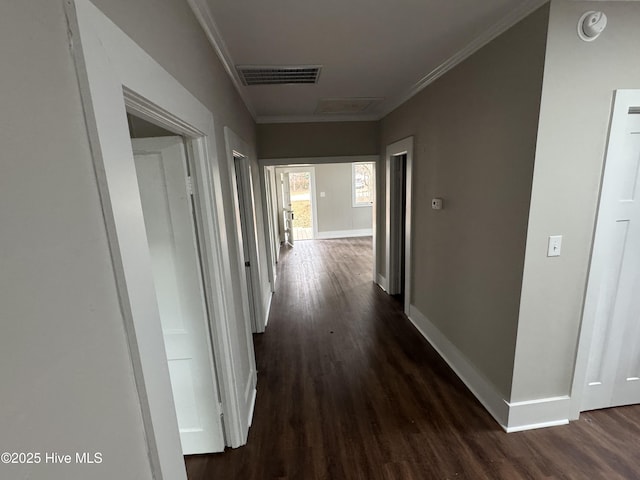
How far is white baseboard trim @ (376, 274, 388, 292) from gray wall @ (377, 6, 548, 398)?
134cm

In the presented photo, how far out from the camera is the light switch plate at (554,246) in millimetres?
1702

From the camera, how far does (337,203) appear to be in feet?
27.2

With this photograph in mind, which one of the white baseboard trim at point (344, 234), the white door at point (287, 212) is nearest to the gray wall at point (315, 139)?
the white door at point (287, 212)

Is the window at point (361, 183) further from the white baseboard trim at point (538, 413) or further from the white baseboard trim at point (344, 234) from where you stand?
the white baseboard trim at point (538, 413)

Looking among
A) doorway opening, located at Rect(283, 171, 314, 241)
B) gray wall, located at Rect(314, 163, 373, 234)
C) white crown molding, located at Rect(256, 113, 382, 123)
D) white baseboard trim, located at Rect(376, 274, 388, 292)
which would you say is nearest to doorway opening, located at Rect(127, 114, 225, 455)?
white crown molding, located at Rect(256, 113, 382, 123)

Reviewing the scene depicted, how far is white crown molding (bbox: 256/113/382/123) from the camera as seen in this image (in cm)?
381

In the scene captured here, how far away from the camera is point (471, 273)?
223 centimetres

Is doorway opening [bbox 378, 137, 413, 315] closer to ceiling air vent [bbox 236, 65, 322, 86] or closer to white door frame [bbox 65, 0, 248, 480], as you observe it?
ceiling air vent [bbox 236, 65, 322, 86]

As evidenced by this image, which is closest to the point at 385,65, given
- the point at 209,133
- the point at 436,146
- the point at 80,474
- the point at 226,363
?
the point at 436,146

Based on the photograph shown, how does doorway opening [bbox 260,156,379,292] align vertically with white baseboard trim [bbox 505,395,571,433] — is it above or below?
above

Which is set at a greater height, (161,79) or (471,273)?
(161,79)

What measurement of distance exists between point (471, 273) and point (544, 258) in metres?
0.55

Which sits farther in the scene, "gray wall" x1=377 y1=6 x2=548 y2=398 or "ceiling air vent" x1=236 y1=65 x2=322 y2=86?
"ceiling air vent" x1=236 y1=65 x2=322 y2=86

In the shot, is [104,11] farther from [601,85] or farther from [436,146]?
[436,146]
